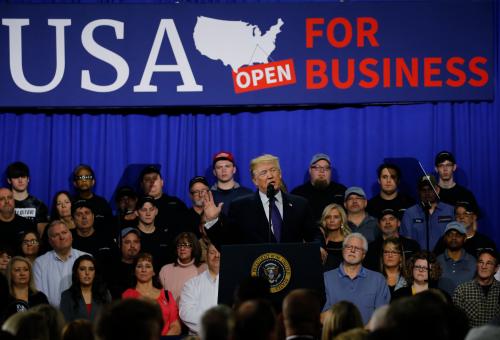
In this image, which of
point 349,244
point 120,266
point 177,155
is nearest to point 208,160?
point 177,155

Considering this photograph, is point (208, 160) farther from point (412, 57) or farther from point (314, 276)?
point (314, 276)

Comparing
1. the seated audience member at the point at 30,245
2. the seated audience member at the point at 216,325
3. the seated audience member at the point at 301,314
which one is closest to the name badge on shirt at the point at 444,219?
the seated audience member at the point at 30,245

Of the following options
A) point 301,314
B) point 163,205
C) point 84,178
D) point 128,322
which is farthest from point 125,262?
point 128,322

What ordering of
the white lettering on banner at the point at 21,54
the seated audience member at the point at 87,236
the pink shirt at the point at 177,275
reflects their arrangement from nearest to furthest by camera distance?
the pink shirt at the point at 177,275
the seated audience member at the point at 87,236
the white lettering on banner at the point at 21,54

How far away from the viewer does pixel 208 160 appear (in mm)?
10055

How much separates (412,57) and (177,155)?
2.78m

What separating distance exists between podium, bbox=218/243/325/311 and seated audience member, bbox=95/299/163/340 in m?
2.13

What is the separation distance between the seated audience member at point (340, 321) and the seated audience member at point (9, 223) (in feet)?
14.9

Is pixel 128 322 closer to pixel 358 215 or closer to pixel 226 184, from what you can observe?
pixel 358 215

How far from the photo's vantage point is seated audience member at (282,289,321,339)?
3.59 metres

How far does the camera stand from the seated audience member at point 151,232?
8492 mm

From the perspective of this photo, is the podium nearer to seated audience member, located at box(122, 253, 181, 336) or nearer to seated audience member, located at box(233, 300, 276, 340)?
seated audience member, located at box(233, 300, 276, 340)

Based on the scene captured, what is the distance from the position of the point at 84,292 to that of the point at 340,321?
3.63 meters

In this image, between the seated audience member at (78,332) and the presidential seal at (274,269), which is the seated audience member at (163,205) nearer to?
the presidential seal at (274,269)
